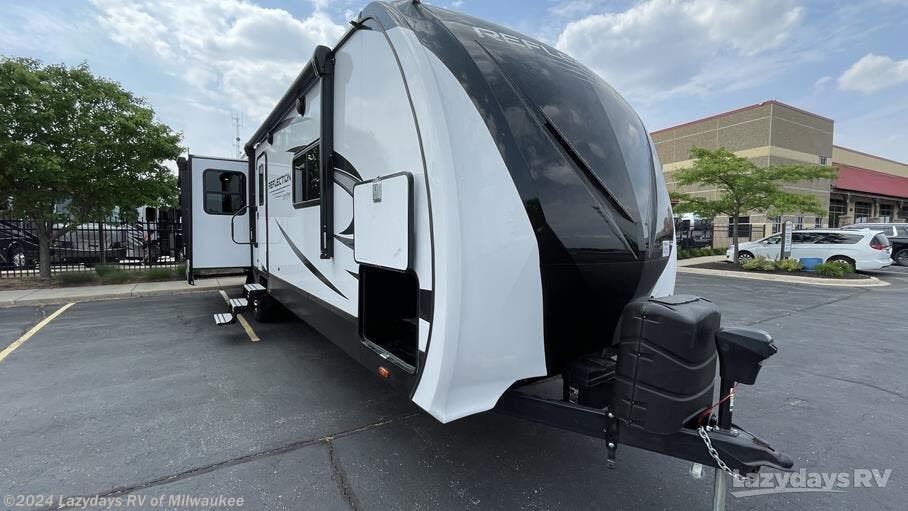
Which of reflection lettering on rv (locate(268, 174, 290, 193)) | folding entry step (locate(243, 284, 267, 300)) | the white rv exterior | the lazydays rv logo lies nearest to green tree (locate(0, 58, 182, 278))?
folding entry step (locate(243, 284, 267, 300))

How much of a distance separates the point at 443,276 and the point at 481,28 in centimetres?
154

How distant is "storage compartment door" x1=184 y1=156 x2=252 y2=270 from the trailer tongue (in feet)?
21.8

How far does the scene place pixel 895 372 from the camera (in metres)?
4.72

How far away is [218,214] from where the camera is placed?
7.33 metres

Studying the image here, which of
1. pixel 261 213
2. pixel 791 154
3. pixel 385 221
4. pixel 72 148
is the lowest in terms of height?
pixel 385 221

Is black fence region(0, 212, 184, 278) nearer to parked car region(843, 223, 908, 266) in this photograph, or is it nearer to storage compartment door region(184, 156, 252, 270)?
storage compartment door region(184, 156, 252, 270)

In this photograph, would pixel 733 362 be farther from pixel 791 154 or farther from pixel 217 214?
pixel 791 154

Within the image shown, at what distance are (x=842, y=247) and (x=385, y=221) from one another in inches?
674

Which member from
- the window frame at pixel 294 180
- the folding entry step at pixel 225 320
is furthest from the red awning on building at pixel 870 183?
the folding entry step at pixel 225 320

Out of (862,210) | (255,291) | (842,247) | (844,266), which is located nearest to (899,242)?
(842,247)

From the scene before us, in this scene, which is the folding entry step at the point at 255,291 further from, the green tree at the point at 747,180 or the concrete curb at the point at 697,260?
the concrete curb at the point at 697,260

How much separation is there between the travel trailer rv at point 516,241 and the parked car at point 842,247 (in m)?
15.2

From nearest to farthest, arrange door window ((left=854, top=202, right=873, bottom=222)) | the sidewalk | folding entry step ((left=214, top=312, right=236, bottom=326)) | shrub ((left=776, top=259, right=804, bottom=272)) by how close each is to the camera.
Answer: folding entry step ((left=214, top=312, right=236, bottom=326))
the sidewalk
shrub ((left=776, top=259, right=804, bottom=272))
door window ((left=854, top=202, right=873, bottom=222))

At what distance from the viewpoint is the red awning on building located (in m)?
31.6
